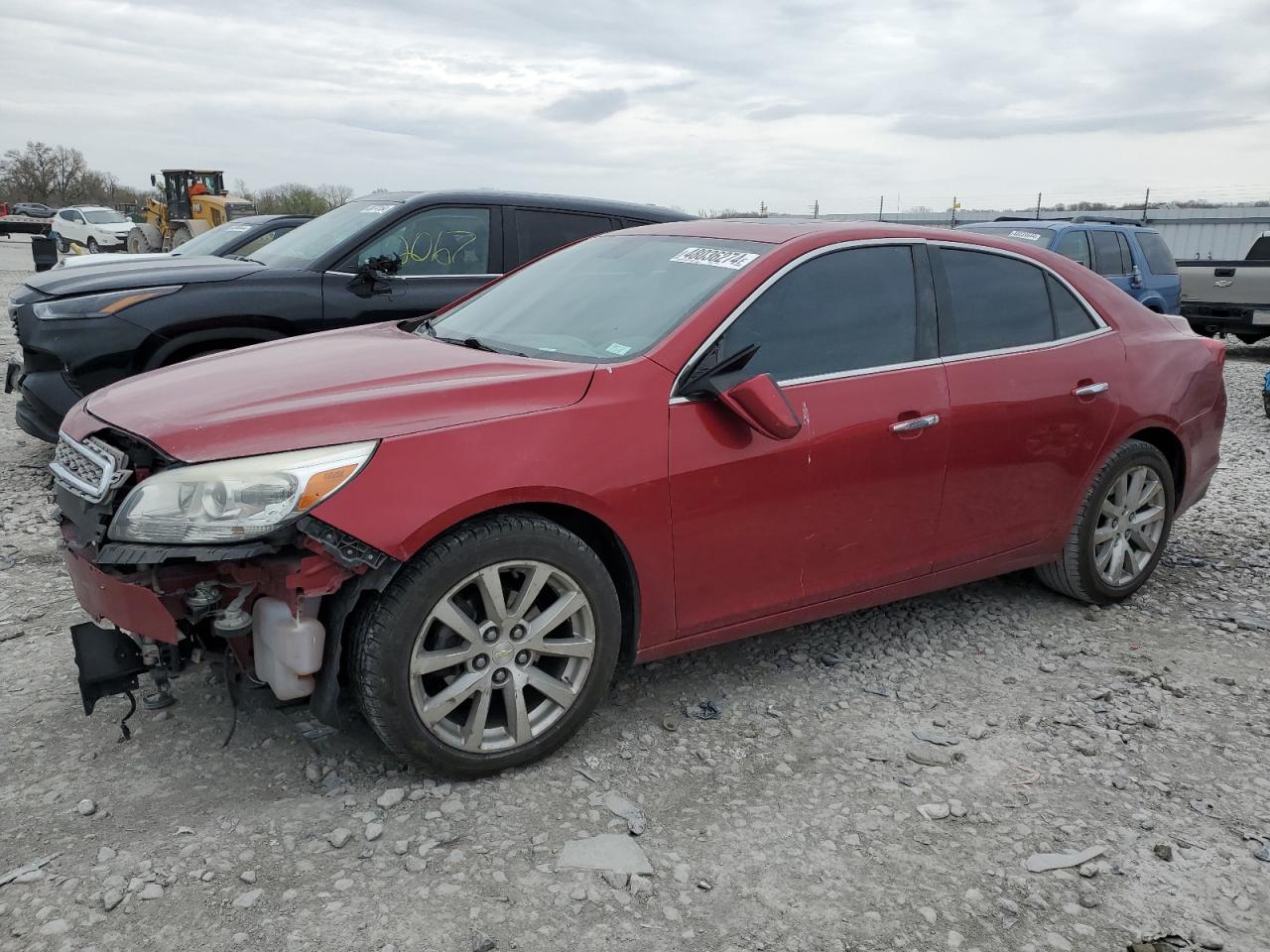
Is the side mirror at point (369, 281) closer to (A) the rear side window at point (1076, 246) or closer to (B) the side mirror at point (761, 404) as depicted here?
(B) the side mirror at point (761, 404)

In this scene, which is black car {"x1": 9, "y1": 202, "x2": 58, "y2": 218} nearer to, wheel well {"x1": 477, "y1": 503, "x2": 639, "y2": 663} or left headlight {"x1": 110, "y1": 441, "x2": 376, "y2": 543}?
left headlight {"x1": 110, "y1": 441, "x2": 376, "y2": 543}

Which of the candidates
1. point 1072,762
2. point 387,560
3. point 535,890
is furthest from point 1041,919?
point 387,560

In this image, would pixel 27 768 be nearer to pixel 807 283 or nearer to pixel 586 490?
pixel 586 490

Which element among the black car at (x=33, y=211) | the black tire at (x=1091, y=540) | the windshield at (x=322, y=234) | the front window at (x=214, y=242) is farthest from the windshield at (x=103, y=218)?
the black tire at (x=1091, y=540)

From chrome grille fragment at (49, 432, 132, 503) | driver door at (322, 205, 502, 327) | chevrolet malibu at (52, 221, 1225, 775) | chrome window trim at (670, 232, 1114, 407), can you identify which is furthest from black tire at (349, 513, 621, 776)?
driver door at (322, 205, 502, 327)

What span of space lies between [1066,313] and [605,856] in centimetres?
301

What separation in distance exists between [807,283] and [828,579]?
1045mm

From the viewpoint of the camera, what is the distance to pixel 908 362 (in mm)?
3787

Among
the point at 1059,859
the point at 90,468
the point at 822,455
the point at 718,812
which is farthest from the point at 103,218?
the point at 1059,859

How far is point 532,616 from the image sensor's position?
3.06 metres

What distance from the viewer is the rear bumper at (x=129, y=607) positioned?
272 centimetres

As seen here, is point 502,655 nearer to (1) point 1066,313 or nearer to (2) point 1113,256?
(1) point 1066,313

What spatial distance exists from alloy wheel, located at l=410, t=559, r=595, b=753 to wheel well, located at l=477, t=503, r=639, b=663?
0.17 metres

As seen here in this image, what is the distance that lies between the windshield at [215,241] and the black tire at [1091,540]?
6.97m
